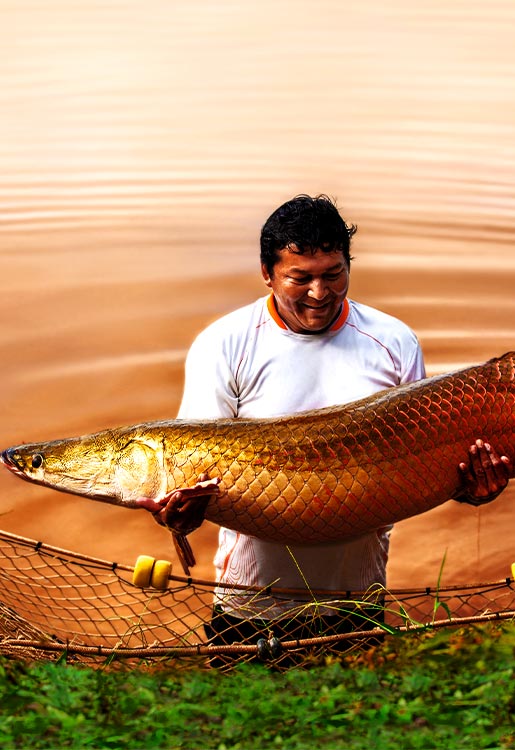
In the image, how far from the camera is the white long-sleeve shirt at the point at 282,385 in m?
3.45

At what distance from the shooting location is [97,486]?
328 cm

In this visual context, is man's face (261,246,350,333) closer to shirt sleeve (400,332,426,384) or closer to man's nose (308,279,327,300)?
man's nose (308,279,327,300)

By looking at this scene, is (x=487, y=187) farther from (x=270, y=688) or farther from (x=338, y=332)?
(x=270, y=688)

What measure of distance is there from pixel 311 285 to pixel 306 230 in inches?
6.6

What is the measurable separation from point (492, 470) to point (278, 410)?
675 millimetres

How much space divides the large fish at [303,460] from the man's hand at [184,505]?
0.09 ft

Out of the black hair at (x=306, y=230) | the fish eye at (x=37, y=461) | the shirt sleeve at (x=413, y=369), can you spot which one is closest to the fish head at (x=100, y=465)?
the fish eye at (x=37, y=461)

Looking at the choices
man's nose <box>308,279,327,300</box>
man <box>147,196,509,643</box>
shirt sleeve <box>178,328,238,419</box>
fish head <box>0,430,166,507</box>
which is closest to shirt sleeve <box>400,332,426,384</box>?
man <box>147,196,509,643</box>

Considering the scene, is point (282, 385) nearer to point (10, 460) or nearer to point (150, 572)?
point (150, 572)

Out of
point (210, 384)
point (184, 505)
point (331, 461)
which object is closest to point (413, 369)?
point (331, 461)

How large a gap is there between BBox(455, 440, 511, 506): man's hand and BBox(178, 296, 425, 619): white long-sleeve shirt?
35 centimetres

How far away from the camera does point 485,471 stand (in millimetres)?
3355

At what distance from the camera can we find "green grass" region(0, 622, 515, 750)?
2.46 m

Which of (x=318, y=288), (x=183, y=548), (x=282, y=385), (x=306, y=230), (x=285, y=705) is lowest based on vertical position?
(x=285, y=705)
